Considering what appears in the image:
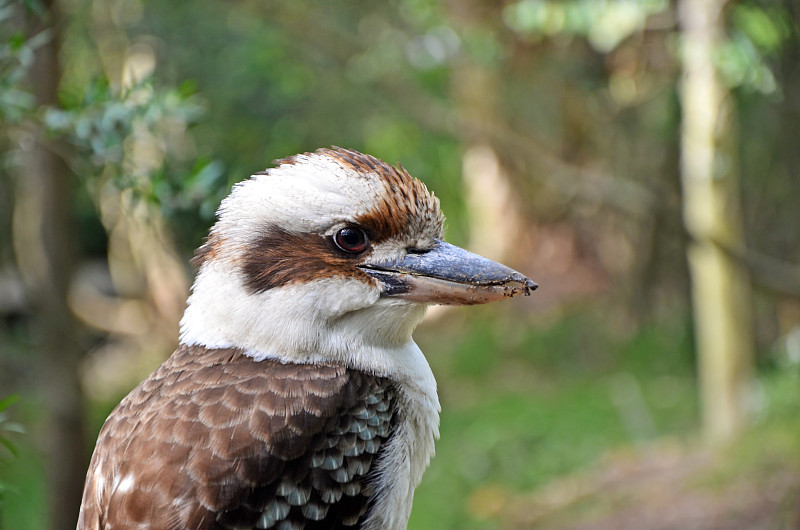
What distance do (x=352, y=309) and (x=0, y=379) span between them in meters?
9.35

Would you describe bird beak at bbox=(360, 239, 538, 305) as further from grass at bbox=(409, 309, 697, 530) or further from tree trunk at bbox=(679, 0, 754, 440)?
grass at bbox=(409, 309, 697, 530)

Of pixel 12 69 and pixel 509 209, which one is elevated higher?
pixel 509 209

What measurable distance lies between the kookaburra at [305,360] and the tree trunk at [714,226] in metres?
4.40

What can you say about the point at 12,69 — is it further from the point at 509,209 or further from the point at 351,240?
the point at 509,209

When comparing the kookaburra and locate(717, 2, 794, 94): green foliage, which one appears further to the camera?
locate(717, 2, 794, 94): green foliage

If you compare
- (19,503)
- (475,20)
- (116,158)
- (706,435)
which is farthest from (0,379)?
(116,158)

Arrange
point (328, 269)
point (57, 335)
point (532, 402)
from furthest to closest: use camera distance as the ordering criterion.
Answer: point (532, 402), point (57, 335), point (328, 269)

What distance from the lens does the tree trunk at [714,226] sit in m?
6.23

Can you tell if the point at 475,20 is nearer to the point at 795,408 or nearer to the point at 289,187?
the point at 795,408

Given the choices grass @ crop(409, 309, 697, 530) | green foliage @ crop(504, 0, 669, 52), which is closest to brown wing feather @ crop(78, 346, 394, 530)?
green foliage @ crop(504, 0, 669, 52)

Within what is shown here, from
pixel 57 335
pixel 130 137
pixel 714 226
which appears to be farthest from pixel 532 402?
pixel 130 137

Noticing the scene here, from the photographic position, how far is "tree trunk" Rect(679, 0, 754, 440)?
20.4ft

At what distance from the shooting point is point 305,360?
91.9 inches

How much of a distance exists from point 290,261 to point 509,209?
910 cm
